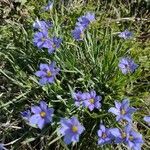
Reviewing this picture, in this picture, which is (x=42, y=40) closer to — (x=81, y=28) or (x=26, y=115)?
(x=81, y=28)

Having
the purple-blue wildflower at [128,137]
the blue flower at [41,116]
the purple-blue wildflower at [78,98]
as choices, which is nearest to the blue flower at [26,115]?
the blue flower at [41,116]

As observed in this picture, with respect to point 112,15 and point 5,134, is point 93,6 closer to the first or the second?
point 112,15

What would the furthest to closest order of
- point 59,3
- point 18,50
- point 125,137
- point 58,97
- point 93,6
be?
1. point 93,6
2. point 59,3
3. point 18,50
4. point 58,97
5. point 125,137

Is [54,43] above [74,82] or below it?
above

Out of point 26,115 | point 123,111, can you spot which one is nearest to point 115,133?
point 123,111

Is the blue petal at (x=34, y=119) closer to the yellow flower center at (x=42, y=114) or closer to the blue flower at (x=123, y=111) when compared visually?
the yellow flower center at (x=42, y=114)

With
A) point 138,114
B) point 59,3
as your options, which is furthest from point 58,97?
point 59,3

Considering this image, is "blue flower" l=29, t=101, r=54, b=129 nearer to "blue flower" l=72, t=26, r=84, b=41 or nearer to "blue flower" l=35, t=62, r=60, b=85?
"blue flower" l=35, t=62, r=60, b=85

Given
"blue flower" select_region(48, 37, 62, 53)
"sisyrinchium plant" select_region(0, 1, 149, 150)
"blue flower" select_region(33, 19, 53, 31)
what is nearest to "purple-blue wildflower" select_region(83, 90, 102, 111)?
"sisyrinchium plant" select_region(0, 1, 149, 150)
